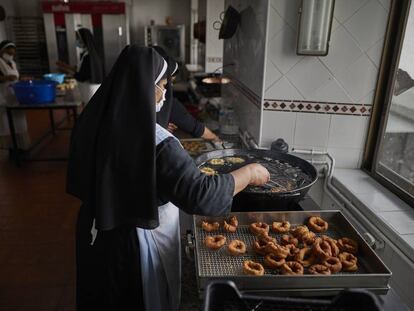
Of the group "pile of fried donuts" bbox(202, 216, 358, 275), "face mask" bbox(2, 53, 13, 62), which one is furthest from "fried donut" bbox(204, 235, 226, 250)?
"face mask" bbox(2, 53, 13, 62)

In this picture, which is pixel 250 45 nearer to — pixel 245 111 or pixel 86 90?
pixel 245 111

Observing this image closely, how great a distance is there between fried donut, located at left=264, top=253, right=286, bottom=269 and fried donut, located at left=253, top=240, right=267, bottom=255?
0.08 ft

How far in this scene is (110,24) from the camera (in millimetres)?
6531

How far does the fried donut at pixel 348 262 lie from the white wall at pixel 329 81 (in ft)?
3.13

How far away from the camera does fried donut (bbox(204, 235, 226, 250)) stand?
1071 mm

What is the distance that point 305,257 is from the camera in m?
1.08

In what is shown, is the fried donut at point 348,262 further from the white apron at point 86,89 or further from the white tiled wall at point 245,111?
the white apron at point 86,89

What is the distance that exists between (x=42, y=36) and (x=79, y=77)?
288cm

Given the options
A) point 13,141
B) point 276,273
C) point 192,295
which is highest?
point 276,273

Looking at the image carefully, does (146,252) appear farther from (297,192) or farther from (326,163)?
(326,163)

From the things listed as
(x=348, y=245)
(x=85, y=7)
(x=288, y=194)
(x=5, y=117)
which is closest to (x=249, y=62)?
(x=288, y=194)

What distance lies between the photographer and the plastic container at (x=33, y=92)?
3389 millimetres

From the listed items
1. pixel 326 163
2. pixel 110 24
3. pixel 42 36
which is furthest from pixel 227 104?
pixel 42 36

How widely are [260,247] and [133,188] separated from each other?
0.44 meters
